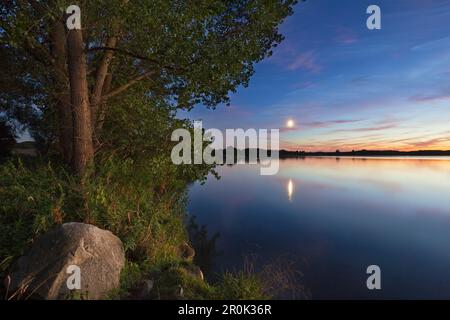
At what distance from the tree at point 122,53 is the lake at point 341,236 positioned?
27.2 feet

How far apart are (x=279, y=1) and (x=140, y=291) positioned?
42.7ft

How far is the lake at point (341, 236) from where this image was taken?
13414 mm

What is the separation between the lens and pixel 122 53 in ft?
38.0

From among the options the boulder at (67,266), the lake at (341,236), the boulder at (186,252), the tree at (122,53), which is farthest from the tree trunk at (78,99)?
the lake at (341,236)

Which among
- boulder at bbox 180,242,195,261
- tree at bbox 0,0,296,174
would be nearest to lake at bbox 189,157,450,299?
boulder at bbox 180,242,195,261

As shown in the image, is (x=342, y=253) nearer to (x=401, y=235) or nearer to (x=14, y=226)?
(x=401, y=235)

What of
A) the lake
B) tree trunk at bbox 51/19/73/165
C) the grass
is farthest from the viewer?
the lake

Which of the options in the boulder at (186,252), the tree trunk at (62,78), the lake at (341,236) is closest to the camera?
the boulder at (186,252)

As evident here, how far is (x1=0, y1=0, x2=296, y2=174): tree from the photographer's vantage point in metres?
9.83

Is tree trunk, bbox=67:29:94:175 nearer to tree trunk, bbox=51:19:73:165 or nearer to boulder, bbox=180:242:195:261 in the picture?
tree trunk, bbox=51:19:73:165


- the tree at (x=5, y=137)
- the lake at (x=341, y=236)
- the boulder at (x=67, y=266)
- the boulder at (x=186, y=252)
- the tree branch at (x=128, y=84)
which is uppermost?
the tree branch at (x=128, y=84)

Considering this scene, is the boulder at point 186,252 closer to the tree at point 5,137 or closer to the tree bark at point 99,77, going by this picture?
the tree bark at point 99,77

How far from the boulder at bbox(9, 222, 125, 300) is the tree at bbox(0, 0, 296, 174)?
4145 mm

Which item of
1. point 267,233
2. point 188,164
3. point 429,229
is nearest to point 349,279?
point 267,233
